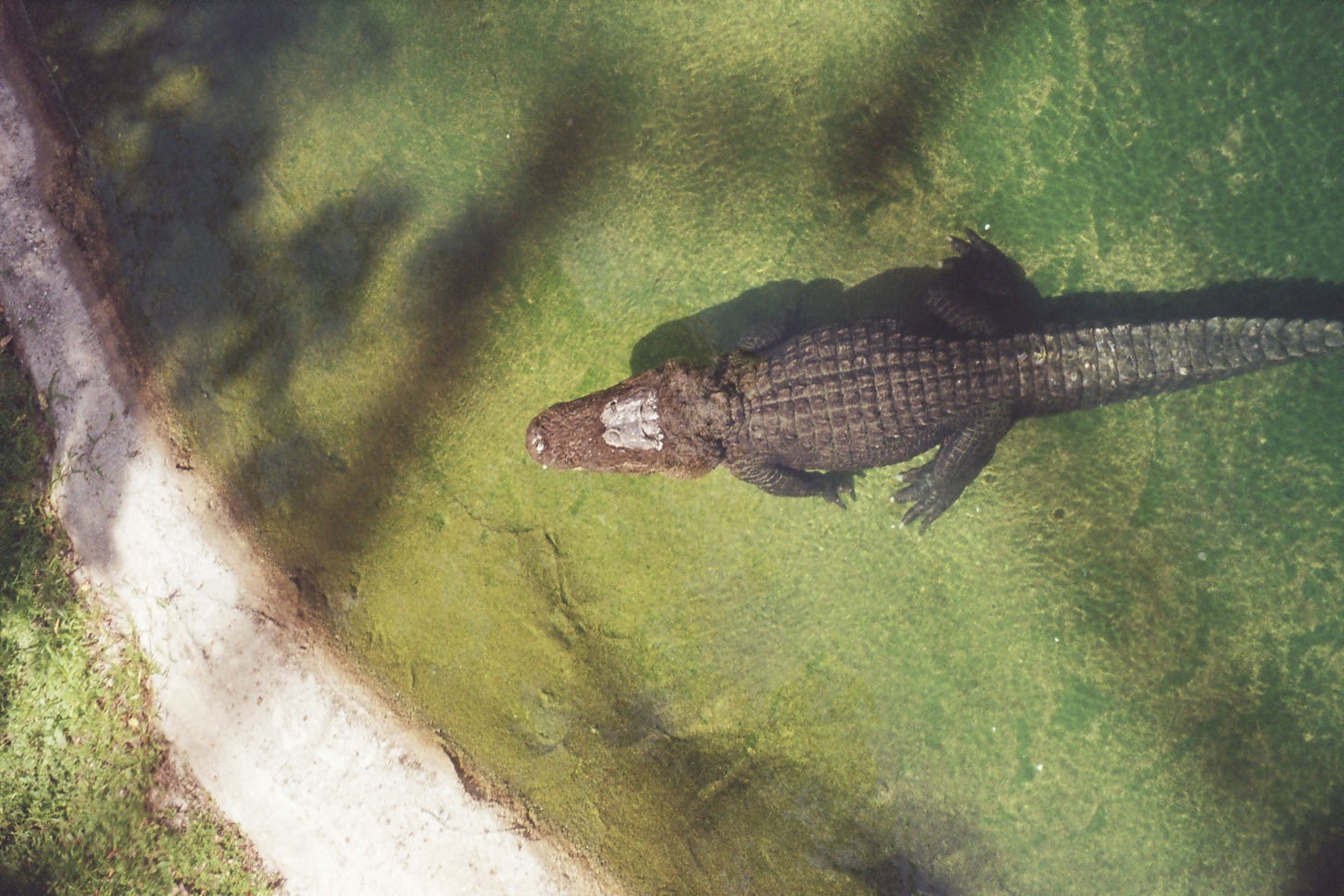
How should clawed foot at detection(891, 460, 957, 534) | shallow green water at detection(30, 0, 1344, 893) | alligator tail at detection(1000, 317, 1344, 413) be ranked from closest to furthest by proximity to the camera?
alligator tail at detection(1000, 317, 1344, 413) < shallow green water at detection(30, 0, 1344, 893) < clawed foot at detection(891, 460, 957, 534)

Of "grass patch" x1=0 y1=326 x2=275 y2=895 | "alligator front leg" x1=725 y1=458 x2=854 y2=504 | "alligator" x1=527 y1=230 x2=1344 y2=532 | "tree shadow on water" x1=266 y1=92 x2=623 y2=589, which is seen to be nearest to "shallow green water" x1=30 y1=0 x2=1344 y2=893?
"tree shadow on water" x1=266 y1=92 x2=623 y2=589

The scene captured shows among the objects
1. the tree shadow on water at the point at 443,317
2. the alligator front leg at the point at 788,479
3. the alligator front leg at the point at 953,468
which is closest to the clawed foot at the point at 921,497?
the alligator front leg at the point at 953,468

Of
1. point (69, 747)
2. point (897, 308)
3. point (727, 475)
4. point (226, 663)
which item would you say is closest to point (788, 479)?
point (727, 475)

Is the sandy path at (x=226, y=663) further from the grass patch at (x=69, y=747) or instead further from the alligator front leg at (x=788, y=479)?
the alligator front leg at (x=788, y=479)

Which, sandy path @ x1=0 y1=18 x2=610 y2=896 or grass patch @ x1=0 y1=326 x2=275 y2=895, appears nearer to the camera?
sandy path @ x1=0 y1=18 x2=610 y2=896

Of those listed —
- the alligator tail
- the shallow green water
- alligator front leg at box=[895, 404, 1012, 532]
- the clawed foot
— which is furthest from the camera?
the clawed foot

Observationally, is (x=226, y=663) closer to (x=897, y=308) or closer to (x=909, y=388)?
(x=909, y=388)

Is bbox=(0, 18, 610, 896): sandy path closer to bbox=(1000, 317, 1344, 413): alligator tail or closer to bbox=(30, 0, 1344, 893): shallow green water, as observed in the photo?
bbox=(30, 0, 1344, 893): shallow green water
